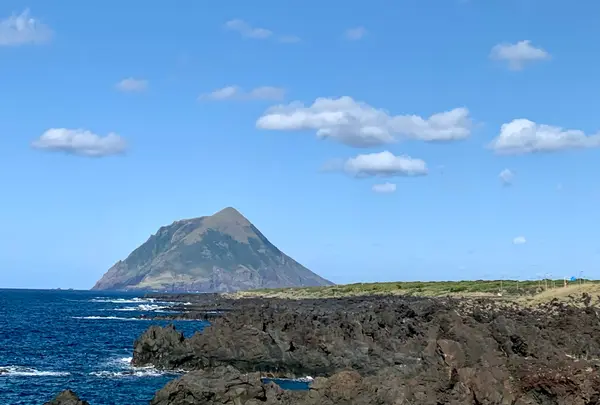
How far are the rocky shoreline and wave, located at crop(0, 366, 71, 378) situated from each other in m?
6.45

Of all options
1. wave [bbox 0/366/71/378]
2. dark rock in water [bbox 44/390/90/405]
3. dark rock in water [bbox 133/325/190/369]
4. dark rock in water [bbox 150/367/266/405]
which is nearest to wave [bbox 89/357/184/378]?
dark rock in water [bbox 133/325/190/369]

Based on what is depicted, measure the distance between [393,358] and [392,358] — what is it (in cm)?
9

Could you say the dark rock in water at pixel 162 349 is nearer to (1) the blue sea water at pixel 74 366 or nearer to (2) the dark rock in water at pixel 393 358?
(2) the dark rock in water at pixel 393 358

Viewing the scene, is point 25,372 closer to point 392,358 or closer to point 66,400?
point 392,358

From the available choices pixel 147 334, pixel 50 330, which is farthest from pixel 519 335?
pixel 50 330

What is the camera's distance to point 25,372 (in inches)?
2425

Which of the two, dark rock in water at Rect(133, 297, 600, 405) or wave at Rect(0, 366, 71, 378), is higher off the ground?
dark rock in water at Rect(133, 297, 600, 405)

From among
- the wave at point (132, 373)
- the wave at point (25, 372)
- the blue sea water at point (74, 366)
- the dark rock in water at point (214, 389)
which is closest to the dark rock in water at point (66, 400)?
the dark rock in water at point (214, 389)

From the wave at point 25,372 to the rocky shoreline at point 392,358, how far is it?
6.45m

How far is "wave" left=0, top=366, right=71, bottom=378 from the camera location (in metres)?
60.1

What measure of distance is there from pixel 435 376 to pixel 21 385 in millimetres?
33652

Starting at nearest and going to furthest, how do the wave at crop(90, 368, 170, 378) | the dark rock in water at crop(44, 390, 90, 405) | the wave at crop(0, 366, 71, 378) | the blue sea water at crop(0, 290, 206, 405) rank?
the dark rock in water at crop(44, 390, 90, 405) < the blue sea water at crop(0, 290, 206, 405) < the wave at crop(90, 368, 170, 378) < the wave at crop(0, 366, 71, 378)

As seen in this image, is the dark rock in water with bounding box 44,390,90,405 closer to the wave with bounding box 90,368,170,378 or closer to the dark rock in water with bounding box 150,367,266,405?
the dark rock in water with bounding box 150,367,266,405

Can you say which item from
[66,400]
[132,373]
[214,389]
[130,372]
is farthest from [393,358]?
[66,400]
